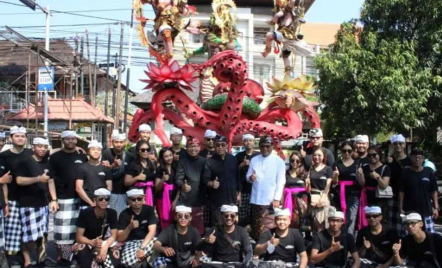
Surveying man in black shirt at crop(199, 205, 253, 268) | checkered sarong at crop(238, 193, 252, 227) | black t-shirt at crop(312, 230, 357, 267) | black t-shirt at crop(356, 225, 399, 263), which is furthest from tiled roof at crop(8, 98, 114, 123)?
black t-shirt at crop(356, 225, 399, 263)

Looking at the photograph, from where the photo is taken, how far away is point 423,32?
16.0 meters

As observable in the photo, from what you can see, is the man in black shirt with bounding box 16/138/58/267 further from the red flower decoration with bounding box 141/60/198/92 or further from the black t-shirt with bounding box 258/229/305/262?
the red flower decoration with bounding box 141/60/198/92

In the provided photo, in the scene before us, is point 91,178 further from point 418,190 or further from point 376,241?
point 418,190

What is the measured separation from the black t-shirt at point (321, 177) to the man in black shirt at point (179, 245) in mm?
1814

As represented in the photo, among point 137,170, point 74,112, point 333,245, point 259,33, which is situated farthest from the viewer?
point 259,33

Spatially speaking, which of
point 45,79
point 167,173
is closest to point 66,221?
point 167,173

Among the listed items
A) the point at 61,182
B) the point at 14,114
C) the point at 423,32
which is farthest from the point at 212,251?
the point at 14,114

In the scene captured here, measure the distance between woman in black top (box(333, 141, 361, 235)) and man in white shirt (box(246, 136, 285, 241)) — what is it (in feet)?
2.33

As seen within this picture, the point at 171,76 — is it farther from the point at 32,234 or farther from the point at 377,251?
the point at 377,251

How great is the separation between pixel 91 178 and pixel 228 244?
1849mm

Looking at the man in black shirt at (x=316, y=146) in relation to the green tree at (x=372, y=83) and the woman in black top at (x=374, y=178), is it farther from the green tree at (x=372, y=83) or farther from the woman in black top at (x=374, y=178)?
the green tree at (x=372, y=83)

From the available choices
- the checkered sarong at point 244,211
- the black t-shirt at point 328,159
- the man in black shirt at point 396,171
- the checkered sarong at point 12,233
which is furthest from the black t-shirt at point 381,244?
the checkered sarong at point 12,233

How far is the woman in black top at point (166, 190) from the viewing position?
7.92 meters

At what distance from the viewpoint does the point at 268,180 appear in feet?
25.4
